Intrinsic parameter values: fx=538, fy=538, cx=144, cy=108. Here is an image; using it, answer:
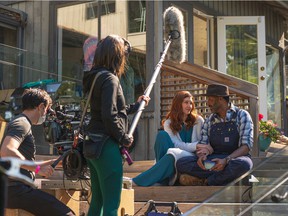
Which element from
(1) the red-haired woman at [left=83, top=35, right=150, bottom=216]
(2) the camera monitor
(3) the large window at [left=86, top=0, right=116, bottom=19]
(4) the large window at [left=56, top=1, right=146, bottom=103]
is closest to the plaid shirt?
(1) the red-haired woman at [left=83, top=35, right=150, bottom=216]

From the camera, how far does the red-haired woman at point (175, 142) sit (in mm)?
5309

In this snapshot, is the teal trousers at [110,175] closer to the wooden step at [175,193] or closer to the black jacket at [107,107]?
the black jacket at [107,107]

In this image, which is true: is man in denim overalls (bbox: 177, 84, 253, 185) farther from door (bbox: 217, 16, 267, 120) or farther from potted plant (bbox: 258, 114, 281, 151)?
door (bbox: 217, 16, 267, 120)

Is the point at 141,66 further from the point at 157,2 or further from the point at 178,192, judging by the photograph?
the point at 178,192

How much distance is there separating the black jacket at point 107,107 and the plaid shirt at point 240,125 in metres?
1.82

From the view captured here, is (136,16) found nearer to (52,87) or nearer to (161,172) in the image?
(52,87)

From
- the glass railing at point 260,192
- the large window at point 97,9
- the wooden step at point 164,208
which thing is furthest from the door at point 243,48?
the glass railing at point 260,192

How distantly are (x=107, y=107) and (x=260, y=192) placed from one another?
3.69ft

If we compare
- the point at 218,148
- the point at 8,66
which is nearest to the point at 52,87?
the point at 8,66

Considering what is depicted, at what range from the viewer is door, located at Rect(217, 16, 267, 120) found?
9625 mm

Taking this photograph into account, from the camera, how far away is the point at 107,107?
3467mm

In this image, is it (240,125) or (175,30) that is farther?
(175,30)

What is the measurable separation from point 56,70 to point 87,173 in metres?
5.44

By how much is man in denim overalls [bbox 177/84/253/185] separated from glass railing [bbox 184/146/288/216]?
136 cm
